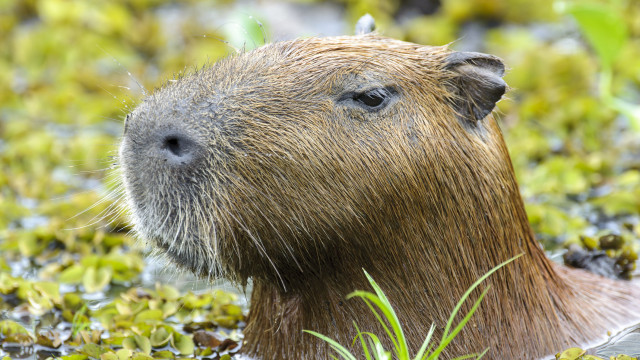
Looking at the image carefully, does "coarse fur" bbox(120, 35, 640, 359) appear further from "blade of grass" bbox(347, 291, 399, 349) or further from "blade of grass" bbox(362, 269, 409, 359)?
"blade of grass" bbox(362, 269, 409, 359)

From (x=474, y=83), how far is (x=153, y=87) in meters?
1.44

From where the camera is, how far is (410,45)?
390 cm

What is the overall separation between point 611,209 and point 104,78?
5.57 metres

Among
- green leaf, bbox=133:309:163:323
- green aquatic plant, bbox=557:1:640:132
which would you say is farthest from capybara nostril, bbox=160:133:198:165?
green aquatic plant, bbox=557:1:640:132

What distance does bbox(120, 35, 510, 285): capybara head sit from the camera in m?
3.47

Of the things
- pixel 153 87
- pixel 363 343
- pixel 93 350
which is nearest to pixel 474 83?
pixel 363 343

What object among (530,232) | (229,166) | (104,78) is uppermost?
(104,78)

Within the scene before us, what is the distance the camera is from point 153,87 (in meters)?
3.95

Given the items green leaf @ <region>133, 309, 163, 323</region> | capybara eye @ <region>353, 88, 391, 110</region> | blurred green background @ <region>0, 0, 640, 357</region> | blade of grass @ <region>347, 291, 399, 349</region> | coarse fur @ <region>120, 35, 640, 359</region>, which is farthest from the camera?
blurred green background @ <region>0, 0, 640, 357</region>

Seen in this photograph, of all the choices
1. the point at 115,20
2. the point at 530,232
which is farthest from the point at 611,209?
the point at 115,20

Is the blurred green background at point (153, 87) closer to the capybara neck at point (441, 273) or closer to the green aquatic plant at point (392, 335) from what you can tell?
the capybara neck at point (441, 273)

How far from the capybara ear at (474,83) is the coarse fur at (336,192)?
26 mm

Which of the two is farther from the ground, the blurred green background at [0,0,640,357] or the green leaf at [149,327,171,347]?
the blurred green background at [0,0,640,357]

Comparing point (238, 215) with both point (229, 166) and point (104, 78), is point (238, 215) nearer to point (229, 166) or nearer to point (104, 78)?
point (229, 166)
